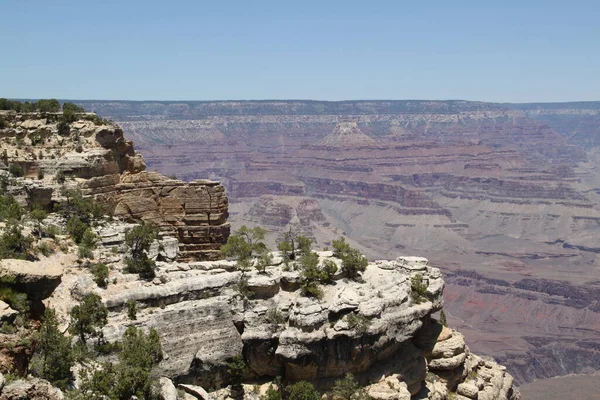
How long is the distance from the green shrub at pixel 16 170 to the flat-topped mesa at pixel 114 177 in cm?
35

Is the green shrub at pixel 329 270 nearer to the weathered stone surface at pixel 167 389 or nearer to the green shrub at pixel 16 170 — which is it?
the weathered stone surface at pixel 167 389

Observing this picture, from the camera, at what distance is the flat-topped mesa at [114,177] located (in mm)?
38156

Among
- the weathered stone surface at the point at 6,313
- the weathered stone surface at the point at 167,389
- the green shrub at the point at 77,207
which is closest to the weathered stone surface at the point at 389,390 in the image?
the weathered stone surface at the point at 167,389

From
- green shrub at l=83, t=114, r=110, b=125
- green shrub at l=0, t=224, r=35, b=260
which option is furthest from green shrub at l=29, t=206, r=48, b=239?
green shrub at l=83, t=114, r=110, b=125

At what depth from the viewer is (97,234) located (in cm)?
3594

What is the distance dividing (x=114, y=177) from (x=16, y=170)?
525cm

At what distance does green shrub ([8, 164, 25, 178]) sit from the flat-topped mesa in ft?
1.14

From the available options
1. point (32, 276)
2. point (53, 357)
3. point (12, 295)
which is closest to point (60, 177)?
point (32, 276)

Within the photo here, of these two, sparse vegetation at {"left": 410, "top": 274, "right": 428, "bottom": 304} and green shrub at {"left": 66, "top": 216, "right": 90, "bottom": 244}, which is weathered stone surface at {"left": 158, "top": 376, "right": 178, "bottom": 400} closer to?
green shrub at {"left": 66, "top": 216, "right": 90, "bottom": 244}

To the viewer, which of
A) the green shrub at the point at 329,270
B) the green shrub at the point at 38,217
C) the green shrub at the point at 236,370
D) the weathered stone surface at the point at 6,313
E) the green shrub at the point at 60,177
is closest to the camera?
the weathered stone surface at the point at 6,313

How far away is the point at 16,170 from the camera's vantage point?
37344 millimetres

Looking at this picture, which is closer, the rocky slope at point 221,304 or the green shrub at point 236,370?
the rocky slope at point 221,304

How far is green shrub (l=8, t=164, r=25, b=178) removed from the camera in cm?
3731

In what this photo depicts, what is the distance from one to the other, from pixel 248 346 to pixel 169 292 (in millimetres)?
4278
